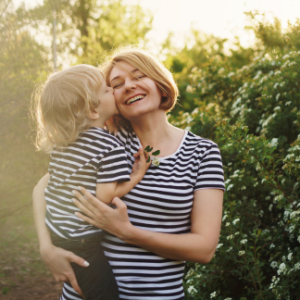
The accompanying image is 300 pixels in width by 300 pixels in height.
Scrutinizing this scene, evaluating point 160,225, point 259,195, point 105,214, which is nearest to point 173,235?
point 160,225

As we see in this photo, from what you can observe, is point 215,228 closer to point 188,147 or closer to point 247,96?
point 188,147

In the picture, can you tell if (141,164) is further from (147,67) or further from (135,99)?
(147,67)

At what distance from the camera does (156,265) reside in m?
1.66

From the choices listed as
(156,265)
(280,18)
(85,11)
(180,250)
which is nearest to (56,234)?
(156,265)

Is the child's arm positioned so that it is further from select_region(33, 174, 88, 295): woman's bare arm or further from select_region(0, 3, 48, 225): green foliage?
select_region(0, 3, 48, 225): green foliage

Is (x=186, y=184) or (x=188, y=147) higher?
(x=188, y=147)

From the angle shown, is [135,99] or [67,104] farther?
[135,99]

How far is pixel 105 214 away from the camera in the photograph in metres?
1.63

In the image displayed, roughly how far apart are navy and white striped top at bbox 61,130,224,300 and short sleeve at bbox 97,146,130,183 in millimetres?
125

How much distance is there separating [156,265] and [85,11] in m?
12.2

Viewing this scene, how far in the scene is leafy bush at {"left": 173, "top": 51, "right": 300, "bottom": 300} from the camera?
2.44m

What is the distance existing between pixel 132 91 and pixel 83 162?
0.55m

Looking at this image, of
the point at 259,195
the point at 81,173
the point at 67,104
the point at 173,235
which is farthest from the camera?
the point at 259,195

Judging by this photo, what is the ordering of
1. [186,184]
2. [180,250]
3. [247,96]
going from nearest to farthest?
[180,250]
[186,184]
[247,96]
